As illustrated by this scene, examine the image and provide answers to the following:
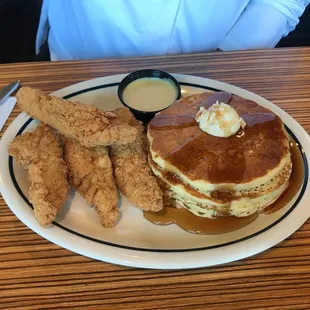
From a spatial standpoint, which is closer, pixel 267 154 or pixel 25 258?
pixel 25 258

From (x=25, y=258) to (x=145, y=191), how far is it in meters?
0.34

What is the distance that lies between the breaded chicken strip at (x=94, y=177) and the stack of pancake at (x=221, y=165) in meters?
0.13

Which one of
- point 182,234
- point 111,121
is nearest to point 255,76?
point 111,121

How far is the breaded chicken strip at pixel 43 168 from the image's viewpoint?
1.09 metres

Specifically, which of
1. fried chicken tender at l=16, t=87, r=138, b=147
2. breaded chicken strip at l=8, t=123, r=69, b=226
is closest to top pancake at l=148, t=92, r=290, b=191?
fried chicken tender at l=16, t=87, r=138, b=147

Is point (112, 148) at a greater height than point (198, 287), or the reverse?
point (112, 148)

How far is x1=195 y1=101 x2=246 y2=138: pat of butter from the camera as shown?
1.18 meters

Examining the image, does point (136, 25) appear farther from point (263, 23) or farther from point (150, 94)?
point (263, 23)

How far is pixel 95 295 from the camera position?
100cm

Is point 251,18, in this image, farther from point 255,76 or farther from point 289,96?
point 289,96

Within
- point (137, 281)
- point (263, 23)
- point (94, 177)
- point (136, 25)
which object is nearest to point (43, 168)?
point (94, 177)

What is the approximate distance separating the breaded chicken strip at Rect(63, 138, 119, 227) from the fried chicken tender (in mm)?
42

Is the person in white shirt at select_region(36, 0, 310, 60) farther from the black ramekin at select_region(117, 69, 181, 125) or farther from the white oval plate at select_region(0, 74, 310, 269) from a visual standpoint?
the white oval plate at select_region(0, 74, 310, 269)

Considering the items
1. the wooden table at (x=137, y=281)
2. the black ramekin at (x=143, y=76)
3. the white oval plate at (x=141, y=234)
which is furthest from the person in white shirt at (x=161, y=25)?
the wooden table at (x=137, y=281)
